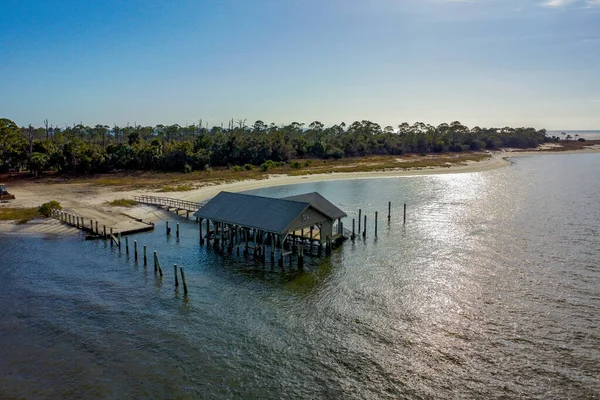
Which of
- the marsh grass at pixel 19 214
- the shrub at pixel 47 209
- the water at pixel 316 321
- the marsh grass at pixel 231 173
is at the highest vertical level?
the marsh grass at pixel 231 173

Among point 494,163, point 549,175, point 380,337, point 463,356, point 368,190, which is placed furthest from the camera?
point 494,163

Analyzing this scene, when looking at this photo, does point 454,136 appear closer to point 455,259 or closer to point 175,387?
point 455,259

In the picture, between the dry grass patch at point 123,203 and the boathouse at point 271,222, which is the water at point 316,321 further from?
the dry grass patch at point 123,203

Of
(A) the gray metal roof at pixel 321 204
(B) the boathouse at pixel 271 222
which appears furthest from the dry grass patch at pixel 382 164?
(A) the gray metal roof at pixel 321 204

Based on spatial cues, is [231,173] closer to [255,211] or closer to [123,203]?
[123,203]

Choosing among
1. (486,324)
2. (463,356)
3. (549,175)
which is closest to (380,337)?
(463,356)

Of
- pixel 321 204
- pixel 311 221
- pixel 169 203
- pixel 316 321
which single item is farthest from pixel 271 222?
pixel 169 203
